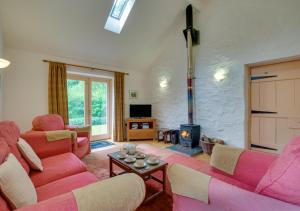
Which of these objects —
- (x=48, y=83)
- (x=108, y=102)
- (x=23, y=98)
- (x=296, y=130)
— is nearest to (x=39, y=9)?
(x=48, y=83)

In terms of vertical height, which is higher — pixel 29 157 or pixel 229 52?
pixel 229 52

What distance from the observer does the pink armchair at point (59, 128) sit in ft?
9.88

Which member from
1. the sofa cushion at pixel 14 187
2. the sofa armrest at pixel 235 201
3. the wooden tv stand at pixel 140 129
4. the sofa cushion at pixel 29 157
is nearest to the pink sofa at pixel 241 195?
the sofa armrest at pixel 235 201

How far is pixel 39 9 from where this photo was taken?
2955 millimetres

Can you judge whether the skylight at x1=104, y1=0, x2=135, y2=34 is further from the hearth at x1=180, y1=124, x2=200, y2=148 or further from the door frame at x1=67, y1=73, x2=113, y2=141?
the hearth at x1=180, y1=124, x2=200, y2=148

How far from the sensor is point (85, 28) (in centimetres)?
360

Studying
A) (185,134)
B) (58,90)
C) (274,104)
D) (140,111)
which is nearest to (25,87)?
(58,90)

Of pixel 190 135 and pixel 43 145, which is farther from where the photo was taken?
pixel 190 135

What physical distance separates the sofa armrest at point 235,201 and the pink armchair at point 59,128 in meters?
2.46

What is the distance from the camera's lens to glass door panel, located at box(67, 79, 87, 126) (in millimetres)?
4379

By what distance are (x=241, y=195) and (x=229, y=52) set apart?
347 centimetres

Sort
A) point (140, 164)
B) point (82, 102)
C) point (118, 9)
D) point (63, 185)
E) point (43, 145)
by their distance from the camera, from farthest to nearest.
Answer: point (82, 102) < point (118, 9) < point (43, 145) < point (140, 164) < point (63, 185)

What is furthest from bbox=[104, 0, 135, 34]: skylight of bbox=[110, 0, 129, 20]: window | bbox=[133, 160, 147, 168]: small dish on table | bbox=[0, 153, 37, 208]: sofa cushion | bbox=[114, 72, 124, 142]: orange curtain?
bbox=[0, 153, 37, 208]: sofa cushion

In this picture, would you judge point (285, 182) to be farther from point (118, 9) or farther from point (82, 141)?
point (118, 9)
